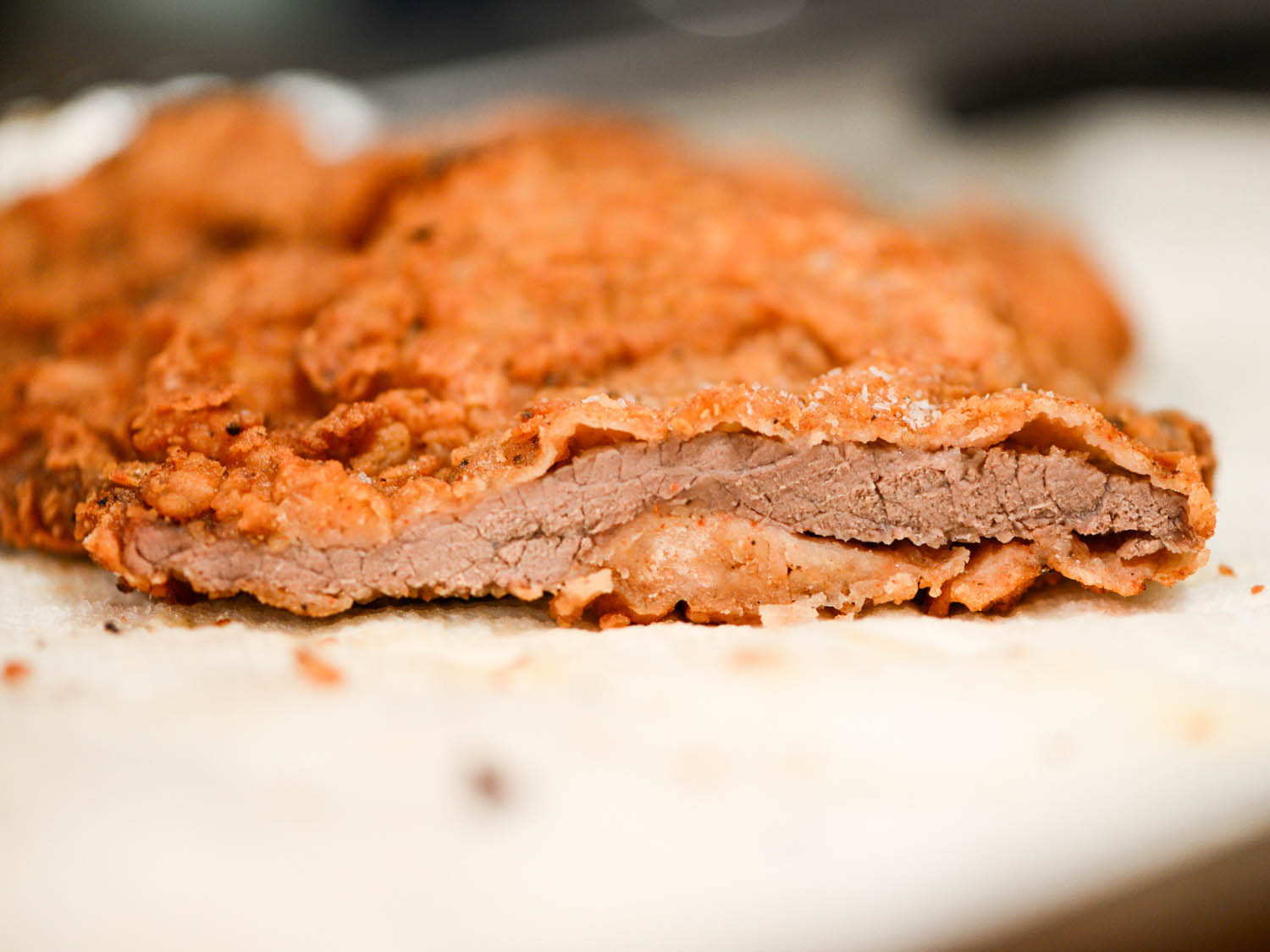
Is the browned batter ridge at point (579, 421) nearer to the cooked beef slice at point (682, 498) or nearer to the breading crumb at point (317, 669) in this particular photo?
the cooked beef slice at point (682, 498)

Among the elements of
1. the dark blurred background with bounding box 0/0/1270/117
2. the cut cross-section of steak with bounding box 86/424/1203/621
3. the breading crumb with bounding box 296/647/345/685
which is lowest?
the breading crumb with bounding box 296/647/345/685

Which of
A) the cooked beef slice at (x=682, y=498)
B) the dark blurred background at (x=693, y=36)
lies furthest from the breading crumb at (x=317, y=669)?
the dark blurred background at (x=693, y=36)

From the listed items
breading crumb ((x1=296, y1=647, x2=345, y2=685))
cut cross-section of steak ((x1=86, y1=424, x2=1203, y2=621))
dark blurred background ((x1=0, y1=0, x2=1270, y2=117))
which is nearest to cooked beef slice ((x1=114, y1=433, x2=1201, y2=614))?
cut cross-section of steak ((x1=86, y1=424, x2=1203, y2=621))

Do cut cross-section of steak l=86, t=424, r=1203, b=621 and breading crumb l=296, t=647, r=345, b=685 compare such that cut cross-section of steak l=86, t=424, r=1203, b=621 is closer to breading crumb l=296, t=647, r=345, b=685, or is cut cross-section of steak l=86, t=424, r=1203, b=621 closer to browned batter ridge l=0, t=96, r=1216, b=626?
browned batter ridge l=0, t=96, r=1216, b=626

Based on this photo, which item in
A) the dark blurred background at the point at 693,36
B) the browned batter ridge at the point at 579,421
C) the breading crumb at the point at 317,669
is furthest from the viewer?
the dark blurred background at the point at 693,36

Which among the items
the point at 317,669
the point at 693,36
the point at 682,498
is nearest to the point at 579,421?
the point at 682,498

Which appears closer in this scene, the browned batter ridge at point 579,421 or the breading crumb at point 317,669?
the breading crumb at point 317,669
